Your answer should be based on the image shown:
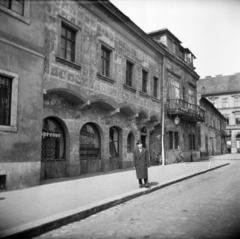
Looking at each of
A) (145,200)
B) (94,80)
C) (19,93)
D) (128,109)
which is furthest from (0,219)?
(128,109)

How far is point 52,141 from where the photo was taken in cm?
1134

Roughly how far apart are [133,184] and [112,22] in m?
8.81

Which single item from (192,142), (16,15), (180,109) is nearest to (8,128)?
(16,15)

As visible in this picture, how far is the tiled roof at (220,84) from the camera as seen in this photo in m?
50.4

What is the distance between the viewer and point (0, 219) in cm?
497

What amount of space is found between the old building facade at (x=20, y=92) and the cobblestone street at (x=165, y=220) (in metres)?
3.65

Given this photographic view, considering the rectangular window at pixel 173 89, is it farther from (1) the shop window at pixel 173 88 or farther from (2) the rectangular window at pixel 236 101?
(2) the rectangular window at pixel 236 101

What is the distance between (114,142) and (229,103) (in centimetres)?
4319

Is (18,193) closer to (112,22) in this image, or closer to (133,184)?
(133,184)

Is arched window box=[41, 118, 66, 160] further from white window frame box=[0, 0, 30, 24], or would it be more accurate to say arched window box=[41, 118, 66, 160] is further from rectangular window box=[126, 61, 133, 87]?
rectangular window box=[126, 61, 133, 87]

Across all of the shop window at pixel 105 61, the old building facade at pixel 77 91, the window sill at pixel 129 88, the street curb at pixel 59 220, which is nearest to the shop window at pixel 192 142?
Answer: the old building facade at pixel 77 91

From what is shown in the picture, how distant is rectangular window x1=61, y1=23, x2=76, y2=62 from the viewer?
11370 mm

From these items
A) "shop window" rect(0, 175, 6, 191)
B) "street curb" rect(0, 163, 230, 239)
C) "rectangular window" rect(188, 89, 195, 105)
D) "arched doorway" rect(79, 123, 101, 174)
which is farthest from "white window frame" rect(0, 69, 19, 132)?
"rectangular window" rect(188, 89, 195, 105)

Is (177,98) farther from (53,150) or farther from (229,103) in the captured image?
(229,103)
